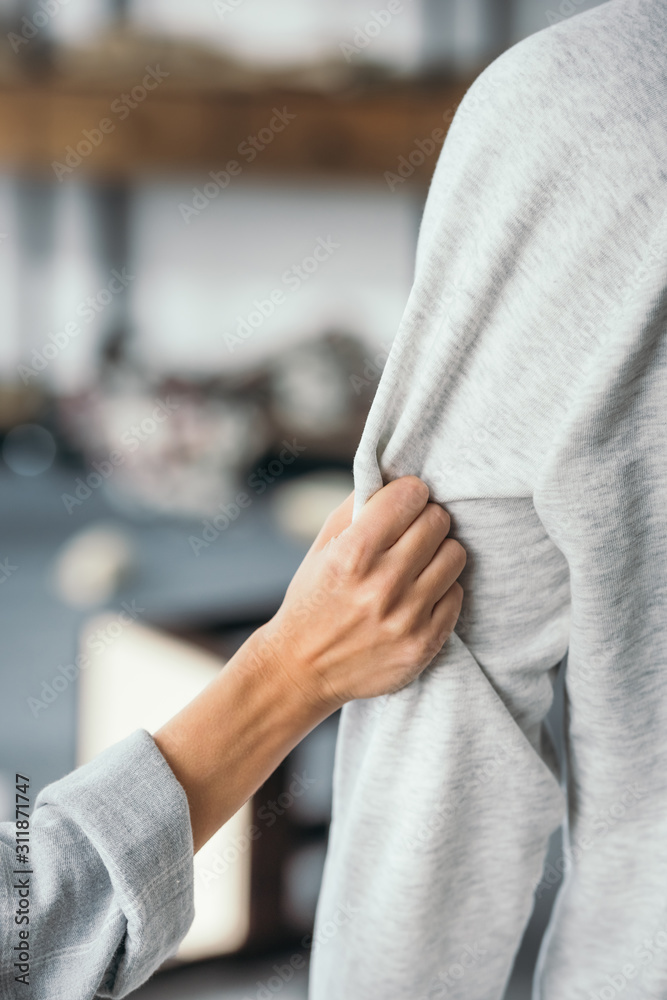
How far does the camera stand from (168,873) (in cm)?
43

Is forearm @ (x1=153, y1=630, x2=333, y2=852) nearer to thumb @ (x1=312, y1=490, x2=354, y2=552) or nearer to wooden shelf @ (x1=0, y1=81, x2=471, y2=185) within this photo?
thumb @ (x1=312, y1=490, x2=354, y2=552)

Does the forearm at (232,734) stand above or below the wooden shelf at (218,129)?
below

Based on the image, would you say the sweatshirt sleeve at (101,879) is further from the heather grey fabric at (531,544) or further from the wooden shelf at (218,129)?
the wooden shelf at (218,129)

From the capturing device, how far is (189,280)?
8.00 ft

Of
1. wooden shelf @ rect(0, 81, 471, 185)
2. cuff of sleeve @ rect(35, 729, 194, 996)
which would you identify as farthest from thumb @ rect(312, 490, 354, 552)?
wooden shelf @ rect(0, 81, 471, 185)

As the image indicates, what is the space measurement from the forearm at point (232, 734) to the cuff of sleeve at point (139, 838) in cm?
1

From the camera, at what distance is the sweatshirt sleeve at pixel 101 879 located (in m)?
0.41

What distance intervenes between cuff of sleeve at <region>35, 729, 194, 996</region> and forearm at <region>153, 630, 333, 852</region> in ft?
0.05

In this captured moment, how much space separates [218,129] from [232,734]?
1.76 m

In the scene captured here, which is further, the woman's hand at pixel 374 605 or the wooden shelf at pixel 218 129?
the wooden shelf at pixel 218 129

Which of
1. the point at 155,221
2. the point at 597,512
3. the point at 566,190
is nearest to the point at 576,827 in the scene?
the point at 597,512

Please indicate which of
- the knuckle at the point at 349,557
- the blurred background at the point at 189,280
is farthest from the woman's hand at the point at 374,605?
the blurred background at the point at 189,280

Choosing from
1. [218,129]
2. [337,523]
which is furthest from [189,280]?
[337,523]

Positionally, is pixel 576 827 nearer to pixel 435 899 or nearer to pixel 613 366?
pixel 435 899
